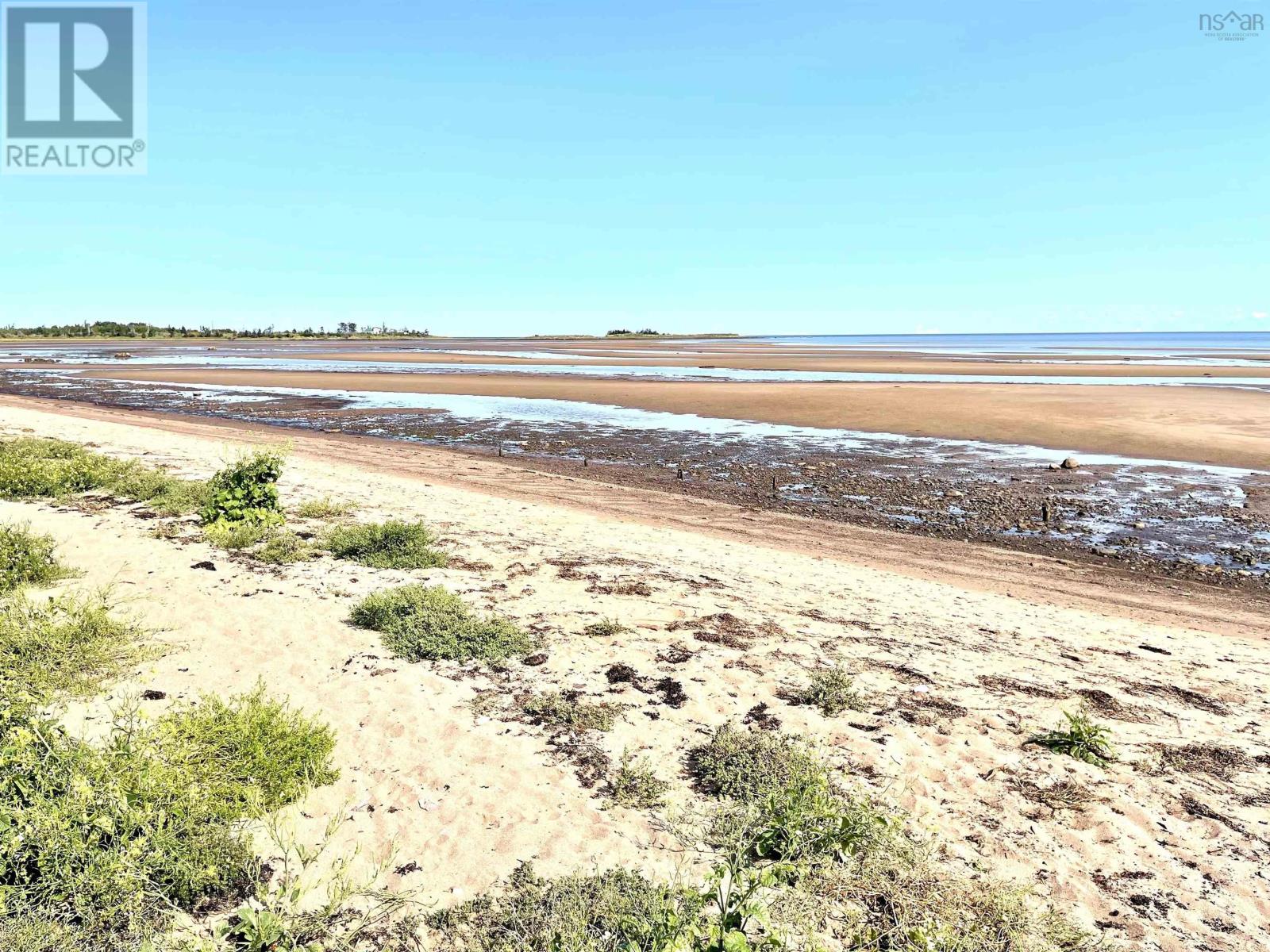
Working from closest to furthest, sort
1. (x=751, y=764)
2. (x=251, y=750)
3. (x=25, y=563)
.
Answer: (x=251, y=750) → (x=751, y=764) → (x=25, y=563)

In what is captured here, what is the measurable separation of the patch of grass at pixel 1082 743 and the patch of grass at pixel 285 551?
834 cm

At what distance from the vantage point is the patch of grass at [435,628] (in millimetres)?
6602

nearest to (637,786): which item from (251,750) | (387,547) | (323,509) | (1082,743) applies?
(251,750)

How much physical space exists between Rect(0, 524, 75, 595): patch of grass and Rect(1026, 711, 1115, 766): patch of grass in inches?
394

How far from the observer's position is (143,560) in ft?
28.7

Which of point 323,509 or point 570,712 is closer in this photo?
point 570,712

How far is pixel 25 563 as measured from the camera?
7867 mm

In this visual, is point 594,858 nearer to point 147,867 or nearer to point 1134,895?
point 147,867

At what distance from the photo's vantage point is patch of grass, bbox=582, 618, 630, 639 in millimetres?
7168

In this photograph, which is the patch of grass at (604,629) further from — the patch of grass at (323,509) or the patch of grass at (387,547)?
the patch of grass at (323,509)

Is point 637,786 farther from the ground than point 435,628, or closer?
closer

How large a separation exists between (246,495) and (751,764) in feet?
28.6

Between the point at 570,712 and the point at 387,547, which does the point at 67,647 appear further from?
the point at 570,712

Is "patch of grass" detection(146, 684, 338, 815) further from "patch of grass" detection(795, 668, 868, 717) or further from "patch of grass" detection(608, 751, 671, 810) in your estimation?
"patch of grass" detection(795, 668, 868, 717)
